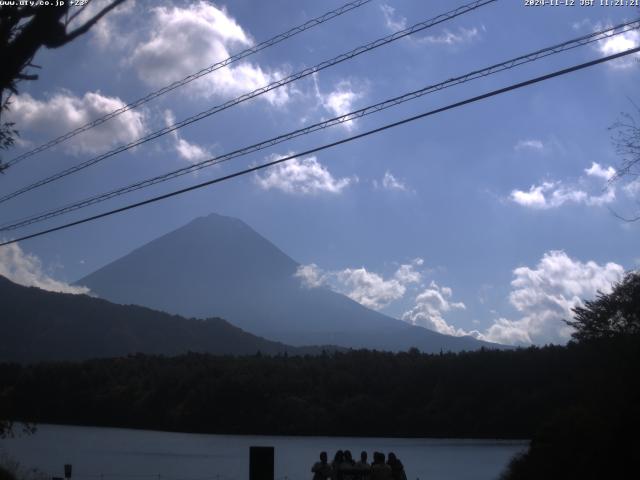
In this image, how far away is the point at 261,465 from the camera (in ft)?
32.9

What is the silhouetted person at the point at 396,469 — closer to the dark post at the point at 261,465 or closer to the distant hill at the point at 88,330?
the dark post at the point at 261,465

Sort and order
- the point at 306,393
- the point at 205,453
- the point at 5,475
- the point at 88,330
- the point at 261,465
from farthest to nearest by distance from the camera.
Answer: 1. the point at 88,330
2. the point at 306,393
3. the point at 205,453
4. the point at 5,475
5. the point at 261,465

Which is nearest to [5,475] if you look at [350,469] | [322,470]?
[322,470]

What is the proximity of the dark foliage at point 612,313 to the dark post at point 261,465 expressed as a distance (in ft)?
49.1

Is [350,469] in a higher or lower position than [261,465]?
lower

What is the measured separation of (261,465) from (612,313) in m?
22.7

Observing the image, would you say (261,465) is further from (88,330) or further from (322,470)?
(88,330)

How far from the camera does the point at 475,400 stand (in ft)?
227

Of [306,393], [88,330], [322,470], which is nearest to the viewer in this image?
[322,470]

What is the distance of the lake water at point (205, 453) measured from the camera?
151ft

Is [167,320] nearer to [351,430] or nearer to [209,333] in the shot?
[209,333]

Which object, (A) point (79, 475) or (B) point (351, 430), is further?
(B) point (351, 430)

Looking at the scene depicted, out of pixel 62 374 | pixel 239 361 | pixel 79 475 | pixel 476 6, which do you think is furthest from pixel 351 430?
pixel 476 6

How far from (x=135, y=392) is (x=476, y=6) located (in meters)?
82.6
